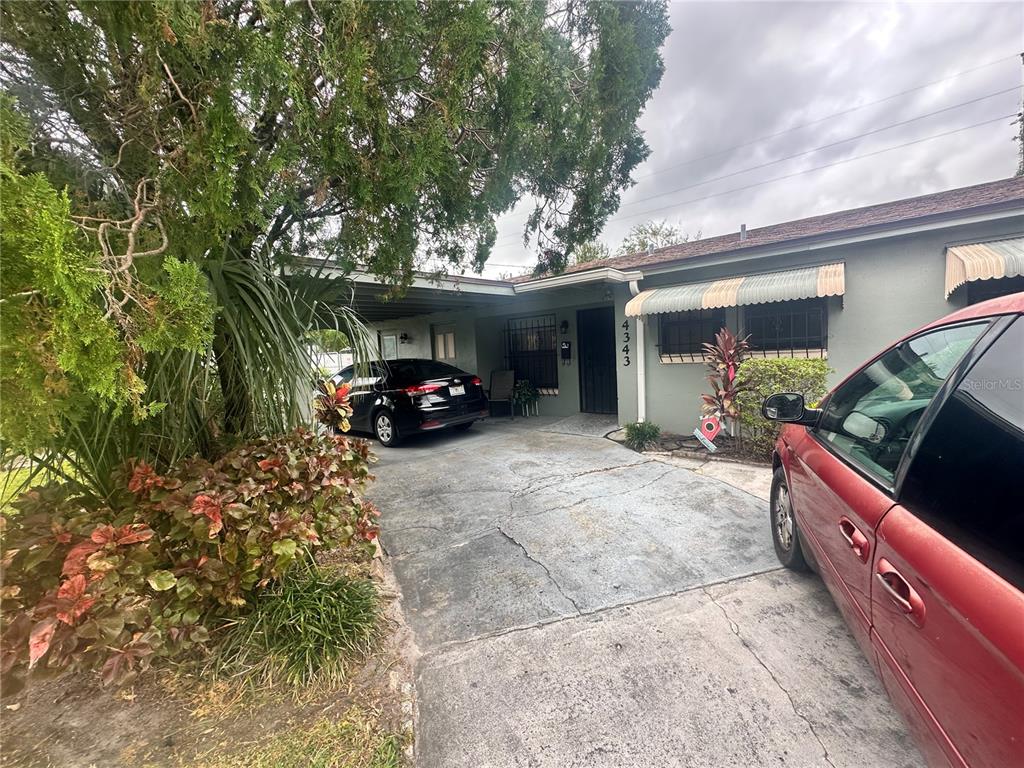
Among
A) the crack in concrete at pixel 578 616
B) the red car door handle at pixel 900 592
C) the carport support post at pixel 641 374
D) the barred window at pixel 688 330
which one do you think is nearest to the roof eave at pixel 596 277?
the carport support post at pixel 641 374

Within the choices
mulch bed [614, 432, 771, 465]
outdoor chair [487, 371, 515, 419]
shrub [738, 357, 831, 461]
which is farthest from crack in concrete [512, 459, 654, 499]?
outdoor chair [487, 371, 515, 419]

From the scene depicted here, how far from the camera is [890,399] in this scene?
1.94 m

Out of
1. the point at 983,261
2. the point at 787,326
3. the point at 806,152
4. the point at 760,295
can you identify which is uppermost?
the point at 806,152

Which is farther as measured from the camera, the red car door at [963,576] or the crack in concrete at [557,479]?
the crack in concrete at [557,479]

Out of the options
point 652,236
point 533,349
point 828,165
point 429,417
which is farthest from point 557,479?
point 652,236

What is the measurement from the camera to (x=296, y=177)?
80.7 inches

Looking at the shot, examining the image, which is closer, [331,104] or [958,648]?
[958,648]

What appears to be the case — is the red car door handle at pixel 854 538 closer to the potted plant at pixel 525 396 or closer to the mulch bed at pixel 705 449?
the mulch bed at pixel 705 449

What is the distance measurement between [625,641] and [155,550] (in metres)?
2.37

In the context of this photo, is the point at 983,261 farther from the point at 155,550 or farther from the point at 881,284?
the point at 155,550

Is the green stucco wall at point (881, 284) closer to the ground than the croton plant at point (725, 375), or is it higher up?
higher up

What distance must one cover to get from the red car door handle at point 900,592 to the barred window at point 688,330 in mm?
5842

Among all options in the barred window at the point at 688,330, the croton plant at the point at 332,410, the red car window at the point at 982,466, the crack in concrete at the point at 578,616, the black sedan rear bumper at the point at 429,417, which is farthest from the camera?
the black sedan rear bumper at the point at 429,417

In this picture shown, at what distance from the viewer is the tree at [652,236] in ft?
90.4
